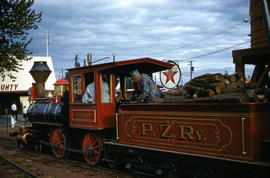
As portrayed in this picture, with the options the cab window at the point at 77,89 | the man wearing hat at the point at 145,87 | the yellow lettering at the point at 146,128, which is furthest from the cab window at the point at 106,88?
Result: the yellow lettering at the point at 146,128

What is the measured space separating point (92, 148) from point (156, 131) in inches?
105

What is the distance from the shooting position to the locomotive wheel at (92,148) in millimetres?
7223

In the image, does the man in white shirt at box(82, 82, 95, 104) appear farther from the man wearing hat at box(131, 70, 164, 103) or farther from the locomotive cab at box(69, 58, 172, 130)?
the man wearing hat at box(131, 70, 164, 103)

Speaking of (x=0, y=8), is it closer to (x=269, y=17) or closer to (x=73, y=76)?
(x=73, y=76)

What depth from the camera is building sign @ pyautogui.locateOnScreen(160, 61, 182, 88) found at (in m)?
6.41

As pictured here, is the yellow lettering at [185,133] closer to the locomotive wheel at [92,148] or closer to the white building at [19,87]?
the locomotive wheel at [92,148]

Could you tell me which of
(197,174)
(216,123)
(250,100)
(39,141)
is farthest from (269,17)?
(39,141)

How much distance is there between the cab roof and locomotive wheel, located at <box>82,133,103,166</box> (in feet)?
6.11

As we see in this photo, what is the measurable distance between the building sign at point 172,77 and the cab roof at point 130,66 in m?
0.45

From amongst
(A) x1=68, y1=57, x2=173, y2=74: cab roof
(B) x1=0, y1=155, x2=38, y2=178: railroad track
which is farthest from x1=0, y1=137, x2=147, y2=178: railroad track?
(A) x1=68, y1=57, x2=173, y2=74: cab roof

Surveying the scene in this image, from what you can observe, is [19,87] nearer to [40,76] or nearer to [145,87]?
[40,76]

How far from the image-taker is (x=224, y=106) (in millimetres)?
4246

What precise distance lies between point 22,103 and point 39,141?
2504 centimetres

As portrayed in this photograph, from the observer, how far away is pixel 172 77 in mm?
6539
